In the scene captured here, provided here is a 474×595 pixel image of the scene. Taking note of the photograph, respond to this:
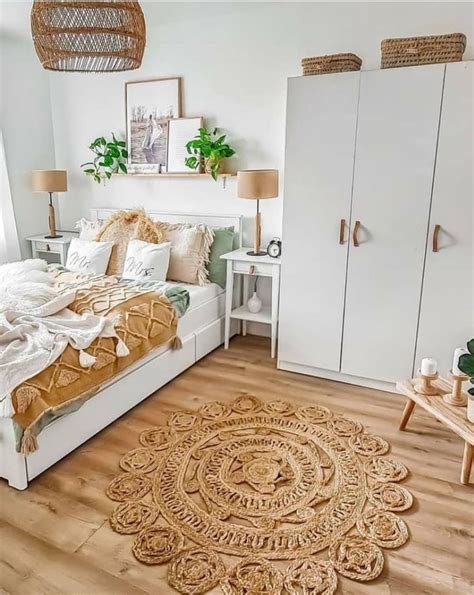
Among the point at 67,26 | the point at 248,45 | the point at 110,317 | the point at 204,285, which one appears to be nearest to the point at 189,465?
the point at 110,317

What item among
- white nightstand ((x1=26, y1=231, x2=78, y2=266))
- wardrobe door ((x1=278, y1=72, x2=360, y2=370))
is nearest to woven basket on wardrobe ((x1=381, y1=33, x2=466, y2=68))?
wardrobe door ((x1=278, y1=72, x2=360, y2=370))

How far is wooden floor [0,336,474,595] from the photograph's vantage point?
5.52 feet

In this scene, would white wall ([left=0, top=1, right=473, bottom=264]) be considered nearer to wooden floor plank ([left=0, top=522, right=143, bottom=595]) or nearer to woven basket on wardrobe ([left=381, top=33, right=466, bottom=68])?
woven basket on wardrobe ([left=381, top=33, right=466, bottom=68])

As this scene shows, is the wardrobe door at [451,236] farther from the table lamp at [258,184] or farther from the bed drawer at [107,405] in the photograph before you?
the bed drawer at [107,405]

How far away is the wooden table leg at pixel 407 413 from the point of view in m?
2.60

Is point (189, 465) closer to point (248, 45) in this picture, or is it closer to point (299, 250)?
point (299, 250)

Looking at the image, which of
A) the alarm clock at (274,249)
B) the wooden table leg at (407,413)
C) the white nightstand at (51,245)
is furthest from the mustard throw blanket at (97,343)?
the wooden table leg at (407,413)

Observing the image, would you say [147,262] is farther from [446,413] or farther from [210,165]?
[446,413]

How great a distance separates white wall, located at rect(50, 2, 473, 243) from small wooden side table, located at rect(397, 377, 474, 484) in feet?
5.91

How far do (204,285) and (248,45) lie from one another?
1897 mm

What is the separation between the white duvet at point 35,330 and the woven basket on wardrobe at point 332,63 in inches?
79.3

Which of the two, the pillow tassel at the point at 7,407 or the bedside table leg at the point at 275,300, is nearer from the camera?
the pillow tassel at the point at 7,407

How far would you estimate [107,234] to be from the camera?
3.91 meters

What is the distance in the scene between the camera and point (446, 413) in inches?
90.6
